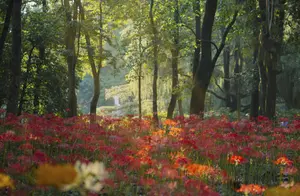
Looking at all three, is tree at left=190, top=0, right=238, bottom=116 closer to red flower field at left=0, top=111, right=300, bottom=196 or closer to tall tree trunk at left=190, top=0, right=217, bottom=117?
tall tree trunk at left=190, top=0, right=217, bottom=117

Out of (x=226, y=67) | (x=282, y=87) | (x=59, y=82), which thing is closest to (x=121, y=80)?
(x=226, y=67)

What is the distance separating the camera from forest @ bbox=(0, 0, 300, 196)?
3664mm

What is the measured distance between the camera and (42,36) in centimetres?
1816

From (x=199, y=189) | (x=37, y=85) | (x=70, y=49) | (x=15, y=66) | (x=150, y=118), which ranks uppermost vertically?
(x=70, y=49)

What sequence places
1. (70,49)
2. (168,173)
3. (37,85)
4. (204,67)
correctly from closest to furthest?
(168,173)
(204,67)
(70,49)
(37,85)

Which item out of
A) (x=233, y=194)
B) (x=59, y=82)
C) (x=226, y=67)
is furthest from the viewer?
(x=226, y=67)

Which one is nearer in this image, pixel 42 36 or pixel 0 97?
pixel 0 97

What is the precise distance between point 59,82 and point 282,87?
52.6 ft

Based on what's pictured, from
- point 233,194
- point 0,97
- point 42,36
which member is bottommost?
point 233,194

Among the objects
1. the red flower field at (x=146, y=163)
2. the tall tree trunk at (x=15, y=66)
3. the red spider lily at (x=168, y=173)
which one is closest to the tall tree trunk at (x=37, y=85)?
the tall tree trunk at (x=15, y=66)

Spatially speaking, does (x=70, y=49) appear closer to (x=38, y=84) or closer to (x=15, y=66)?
(x=38, y=84)

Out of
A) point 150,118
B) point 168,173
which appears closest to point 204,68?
point 150,118

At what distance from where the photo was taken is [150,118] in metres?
8.84

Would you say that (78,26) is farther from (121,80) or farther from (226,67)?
(121,80)
